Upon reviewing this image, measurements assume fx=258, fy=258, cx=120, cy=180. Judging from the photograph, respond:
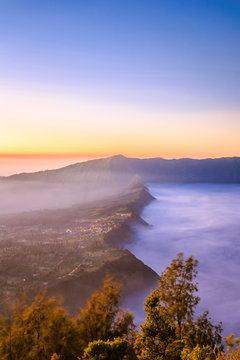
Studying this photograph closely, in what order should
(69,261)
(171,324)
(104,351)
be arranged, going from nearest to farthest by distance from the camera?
(104,351), (171,324), (69,261)

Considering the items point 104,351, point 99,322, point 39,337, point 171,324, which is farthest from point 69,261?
point 104,351

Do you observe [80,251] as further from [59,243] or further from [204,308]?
[204,308]

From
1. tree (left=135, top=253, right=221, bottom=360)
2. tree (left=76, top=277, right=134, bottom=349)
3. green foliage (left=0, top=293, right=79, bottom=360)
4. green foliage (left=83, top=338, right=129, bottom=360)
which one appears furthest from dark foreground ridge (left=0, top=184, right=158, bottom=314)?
green foliage (left=83, top=338, right=129, bottom=360)

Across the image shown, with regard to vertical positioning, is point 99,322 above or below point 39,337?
above

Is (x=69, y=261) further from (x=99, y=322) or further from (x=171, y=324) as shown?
(x=171, y=324)

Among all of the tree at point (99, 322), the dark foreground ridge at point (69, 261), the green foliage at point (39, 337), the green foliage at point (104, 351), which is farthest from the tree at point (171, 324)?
the dark foreground ridge at point (69, 261)

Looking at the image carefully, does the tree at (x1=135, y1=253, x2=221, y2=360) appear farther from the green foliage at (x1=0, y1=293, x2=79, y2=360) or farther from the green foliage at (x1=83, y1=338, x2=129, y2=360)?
the green foliage at (x1=0, y1=293, x2=79, y2=360)

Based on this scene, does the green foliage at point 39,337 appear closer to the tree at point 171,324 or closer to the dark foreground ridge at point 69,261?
the tree at point 171,324

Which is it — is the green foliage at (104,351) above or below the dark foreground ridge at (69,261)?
above

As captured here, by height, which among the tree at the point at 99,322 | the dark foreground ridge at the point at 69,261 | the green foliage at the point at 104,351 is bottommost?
the dark foreground ridge at the point at 69,261
